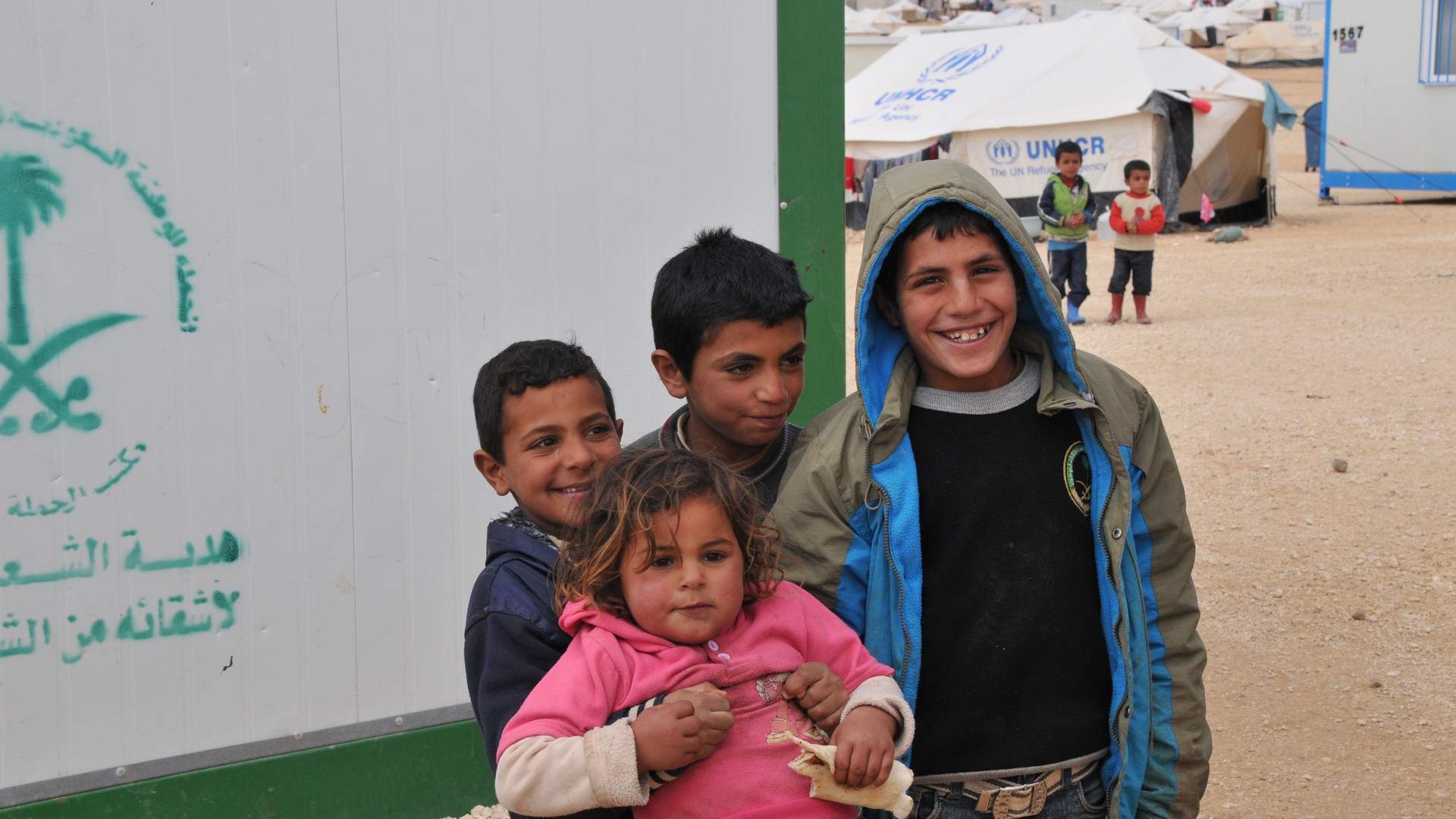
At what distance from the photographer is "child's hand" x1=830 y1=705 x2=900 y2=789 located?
5.85 ft

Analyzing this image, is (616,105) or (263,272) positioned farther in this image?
(616,105)

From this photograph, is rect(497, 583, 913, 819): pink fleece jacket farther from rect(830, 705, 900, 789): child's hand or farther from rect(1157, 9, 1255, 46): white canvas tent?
rect(1157, 9, 1255, 46): white canvas tent

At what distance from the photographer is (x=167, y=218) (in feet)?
10.7

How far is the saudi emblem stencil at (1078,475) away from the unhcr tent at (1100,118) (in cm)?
1819

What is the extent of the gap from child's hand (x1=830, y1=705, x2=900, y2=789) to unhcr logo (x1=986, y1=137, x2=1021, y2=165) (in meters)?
19.5

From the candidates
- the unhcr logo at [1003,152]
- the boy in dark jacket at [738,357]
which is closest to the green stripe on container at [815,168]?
the boy in dark jacket at [738,357]

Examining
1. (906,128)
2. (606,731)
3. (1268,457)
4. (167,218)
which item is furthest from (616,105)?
(906,128)

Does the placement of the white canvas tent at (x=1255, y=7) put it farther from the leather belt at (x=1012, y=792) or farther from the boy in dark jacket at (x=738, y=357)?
the leather belt at (x=1012, y=792)

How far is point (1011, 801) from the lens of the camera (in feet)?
6.95

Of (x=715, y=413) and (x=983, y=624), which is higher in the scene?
(x=715, y=413)

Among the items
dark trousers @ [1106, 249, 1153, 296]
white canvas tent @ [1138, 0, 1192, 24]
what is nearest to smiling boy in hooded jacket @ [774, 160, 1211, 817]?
dark trousers @ [1106, 249, 1153, 296]

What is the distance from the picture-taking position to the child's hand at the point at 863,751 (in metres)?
1.78

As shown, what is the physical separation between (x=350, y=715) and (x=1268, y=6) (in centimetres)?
5053

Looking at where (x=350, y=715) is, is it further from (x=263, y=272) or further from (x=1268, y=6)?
(x=1268, y=6)
